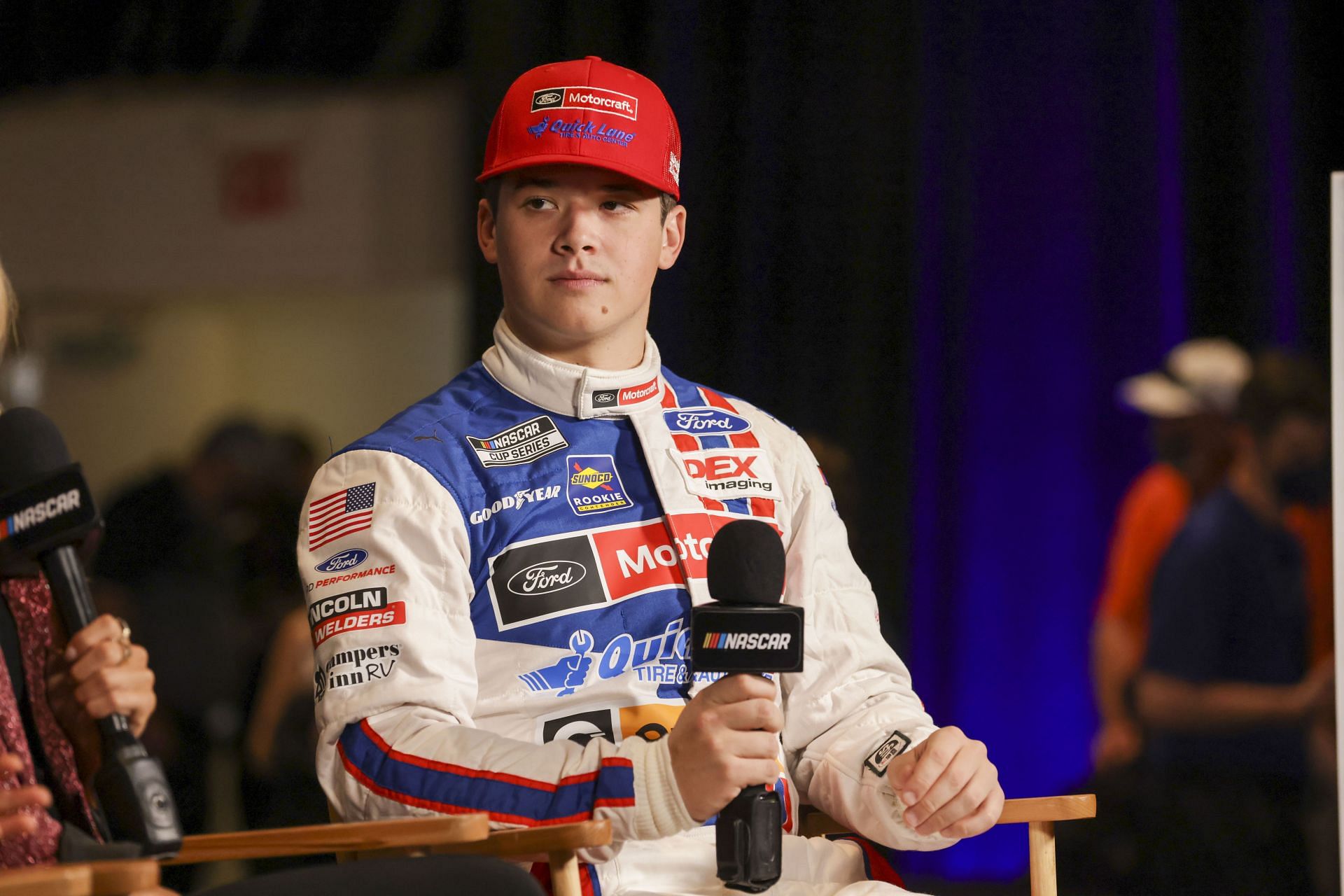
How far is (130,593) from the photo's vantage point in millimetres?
3990

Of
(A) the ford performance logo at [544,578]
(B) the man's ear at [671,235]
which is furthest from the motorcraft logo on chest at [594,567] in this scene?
(B) the man's ear at [671,235]

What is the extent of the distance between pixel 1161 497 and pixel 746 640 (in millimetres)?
2833

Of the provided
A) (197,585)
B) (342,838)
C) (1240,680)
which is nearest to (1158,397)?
(1240,680)

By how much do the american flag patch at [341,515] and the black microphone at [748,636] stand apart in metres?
0.52

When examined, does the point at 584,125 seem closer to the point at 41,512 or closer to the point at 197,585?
the point at 41,512

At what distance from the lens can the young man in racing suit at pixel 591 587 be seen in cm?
154

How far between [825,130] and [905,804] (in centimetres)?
276

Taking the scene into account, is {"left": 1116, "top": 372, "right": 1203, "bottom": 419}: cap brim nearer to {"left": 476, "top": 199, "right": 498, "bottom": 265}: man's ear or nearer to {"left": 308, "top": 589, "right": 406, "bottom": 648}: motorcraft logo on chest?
{"left": 476, "top": 199, "right": 498, "bottom": 265}: man's ear

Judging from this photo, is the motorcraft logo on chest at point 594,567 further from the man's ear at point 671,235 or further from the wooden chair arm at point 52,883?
the wooden chair arm at point 52,883

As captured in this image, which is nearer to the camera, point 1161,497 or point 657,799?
point 657,799

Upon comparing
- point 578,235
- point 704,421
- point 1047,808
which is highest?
point 578,235

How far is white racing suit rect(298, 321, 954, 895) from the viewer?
5.09 ft

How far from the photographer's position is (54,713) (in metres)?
1.33

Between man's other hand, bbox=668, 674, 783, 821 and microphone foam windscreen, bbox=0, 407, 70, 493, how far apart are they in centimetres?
62
